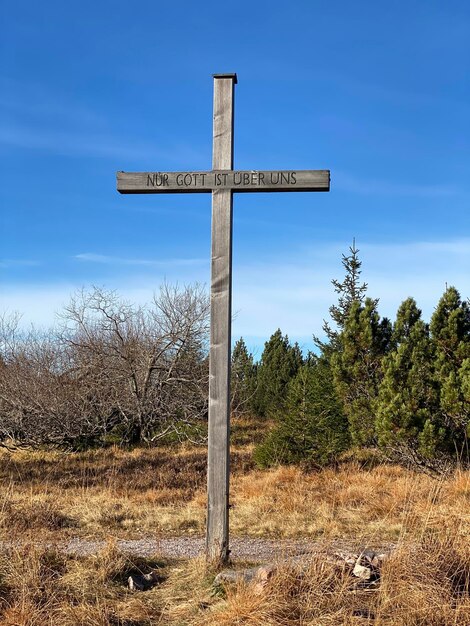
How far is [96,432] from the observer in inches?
679

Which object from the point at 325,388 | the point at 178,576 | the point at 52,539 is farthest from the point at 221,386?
the point at 325,388

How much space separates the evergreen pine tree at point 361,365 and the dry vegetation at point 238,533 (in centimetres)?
91

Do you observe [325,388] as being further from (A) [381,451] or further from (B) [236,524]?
(B) [236,524]

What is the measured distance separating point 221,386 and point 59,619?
1.93 meters

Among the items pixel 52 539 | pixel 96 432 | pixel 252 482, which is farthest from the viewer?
pixel 96 432

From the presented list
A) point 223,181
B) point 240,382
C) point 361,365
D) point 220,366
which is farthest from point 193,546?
point 240,382

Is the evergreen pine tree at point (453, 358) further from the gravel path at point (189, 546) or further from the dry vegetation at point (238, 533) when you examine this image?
the gravel path at point (189, 546)

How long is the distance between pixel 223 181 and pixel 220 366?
1.48 meters

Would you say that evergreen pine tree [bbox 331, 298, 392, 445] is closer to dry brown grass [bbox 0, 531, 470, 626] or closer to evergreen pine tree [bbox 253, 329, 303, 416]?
dry brown grass [bbox 0, 531, 470, 626]

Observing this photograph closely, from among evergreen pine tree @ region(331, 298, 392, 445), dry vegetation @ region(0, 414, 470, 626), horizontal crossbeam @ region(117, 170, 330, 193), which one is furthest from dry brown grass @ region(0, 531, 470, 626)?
evergreen pine tree @ region(331, 298, 392, 445)

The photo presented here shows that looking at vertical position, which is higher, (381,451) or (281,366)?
(281,366)

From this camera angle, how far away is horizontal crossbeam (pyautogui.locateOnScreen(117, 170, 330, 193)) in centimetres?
470

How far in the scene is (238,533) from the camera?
262 inches

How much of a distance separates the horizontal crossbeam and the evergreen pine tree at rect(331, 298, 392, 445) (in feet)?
22.6
